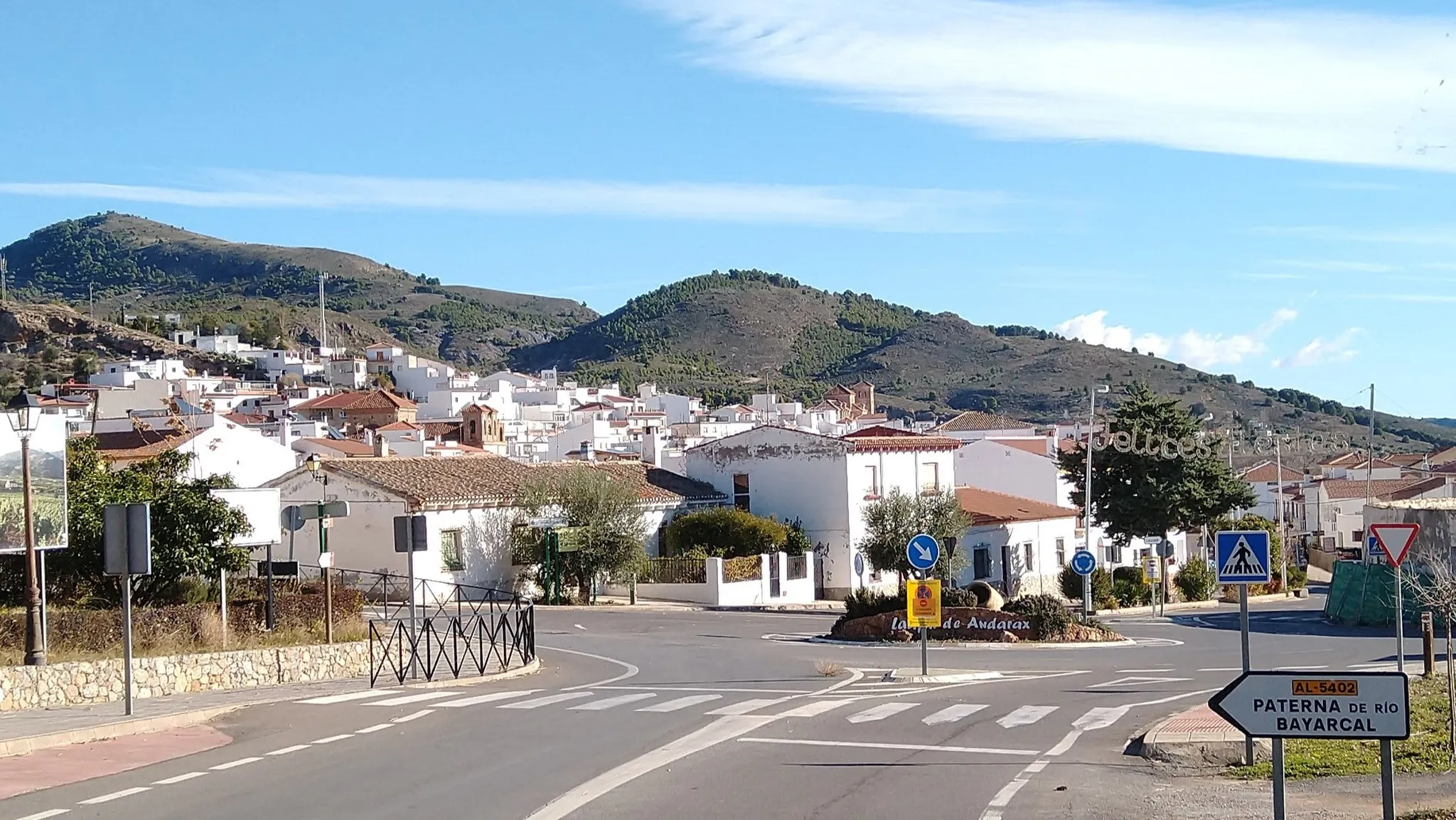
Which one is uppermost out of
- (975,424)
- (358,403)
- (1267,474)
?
(358,403)

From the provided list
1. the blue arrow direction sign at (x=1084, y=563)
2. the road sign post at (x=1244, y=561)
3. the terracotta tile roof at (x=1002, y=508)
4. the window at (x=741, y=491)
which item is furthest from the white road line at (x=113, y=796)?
the terracotta tile roof at (x=1002, y=508)

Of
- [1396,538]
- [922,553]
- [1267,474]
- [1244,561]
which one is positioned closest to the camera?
[1244,561]

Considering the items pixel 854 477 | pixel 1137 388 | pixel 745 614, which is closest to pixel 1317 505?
pixel 1137 388

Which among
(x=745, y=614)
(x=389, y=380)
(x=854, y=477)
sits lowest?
(x=745, y=614)

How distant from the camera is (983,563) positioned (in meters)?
60.7

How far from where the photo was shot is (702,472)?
6181 cm

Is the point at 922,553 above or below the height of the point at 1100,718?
above

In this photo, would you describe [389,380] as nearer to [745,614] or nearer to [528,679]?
[745,614]

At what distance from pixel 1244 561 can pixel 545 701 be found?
10620mm

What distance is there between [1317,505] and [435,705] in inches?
3738

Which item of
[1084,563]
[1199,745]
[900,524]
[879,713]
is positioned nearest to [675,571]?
[900,524]

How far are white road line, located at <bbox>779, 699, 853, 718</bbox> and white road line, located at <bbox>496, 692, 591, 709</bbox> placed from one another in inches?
139

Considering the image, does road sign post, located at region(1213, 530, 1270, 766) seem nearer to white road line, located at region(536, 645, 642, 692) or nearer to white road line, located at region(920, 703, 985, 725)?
white road line, located at region(920, 703, 985, 725)

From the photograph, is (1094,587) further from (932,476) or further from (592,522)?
(592,522)
